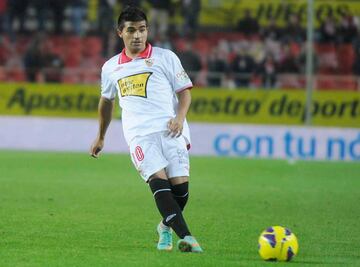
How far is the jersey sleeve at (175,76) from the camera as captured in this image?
8039 mm

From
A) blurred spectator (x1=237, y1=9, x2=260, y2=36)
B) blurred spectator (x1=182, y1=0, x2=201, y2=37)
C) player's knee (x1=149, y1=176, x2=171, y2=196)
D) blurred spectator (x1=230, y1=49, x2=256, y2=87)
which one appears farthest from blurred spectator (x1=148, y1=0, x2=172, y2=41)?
player's knee (x1=149, y1=176, x2=171, y2=196)

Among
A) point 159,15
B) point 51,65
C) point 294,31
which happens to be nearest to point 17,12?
point 51,65

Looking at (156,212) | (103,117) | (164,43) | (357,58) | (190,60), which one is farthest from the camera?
(164,43)

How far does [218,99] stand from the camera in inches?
952

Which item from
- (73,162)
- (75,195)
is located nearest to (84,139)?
(73,162)

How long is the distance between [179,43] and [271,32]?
2.49 metres

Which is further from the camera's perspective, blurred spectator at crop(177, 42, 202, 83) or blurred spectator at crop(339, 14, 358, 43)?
blurred spectator at crop(339, 14, 358, 43)

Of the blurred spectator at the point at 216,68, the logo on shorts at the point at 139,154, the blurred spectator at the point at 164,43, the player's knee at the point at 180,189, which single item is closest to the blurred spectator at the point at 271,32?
the blurred spectator at the point at 216,68

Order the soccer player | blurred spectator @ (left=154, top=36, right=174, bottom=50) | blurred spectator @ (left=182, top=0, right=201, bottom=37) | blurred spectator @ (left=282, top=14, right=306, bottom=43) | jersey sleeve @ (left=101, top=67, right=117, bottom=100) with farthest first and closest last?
1. blurred spectator @ (left=182, top=0, right=201, bottom=37)
2. blurred spectator @ (left=282, top=14, right=306, bottom=43)
3. blurred spectator @ (left=154, top=36, right=174, bottom=50)
4. jersey sleeve @ (left=101, top=67, right=117, bottom=100)
5. the soccer player

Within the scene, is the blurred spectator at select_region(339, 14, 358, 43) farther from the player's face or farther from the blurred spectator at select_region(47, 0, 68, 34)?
the player's face

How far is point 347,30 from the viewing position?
84.2ft

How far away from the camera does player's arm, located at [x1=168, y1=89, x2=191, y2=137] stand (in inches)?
305

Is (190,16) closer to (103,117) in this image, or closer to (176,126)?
(103,117)

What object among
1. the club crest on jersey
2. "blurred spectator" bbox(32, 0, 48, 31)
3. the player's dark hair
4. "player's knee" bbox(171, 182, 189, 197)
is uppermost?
the player's dark hair
